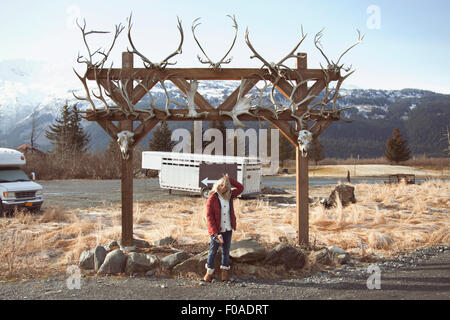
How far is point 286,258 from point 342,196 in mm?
9093

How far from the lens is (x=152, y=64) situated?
7.16 metres

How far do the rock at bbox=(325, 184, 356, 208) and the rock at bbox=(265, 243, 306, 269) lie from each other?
8.21 m

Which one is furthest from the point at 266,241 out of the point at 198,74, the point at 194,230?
the point at 198,74

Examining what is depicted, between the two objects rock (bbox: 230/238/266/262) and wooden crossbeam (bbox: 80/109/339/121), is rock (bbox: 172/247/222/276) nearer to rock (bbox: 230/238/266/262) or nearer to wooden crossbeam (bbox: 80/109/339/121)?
rock (bbox: 230/238/266/262)

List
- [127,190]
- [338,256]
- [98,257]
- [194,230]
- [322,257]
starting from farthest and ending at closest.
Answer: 1. [194,230]
2. [127,190]
3. [338,256]
4. [322,257]
5. [98,257]

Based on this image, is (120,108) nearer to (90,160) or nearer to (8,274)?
(8,274)

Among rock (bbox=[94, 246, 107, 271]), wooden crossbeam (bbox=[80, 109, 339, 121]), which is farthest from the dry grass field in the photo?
wooden crossbeam (bbox=[80, 109, 339, 121])

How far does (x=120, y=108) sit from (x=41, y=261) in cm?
336

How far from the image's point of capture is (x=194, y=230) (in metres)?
9.49

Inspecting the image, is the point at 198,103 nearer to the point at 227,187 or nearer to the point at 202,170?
the point at 227,187

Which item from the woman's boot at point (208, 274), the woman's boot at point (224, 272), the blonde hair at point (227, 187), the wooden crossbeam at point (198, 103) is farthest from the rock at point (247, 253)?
the wooden crossbeam at point (198, 103)

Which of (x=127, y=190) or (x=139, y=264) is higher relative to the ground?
(x=127, y=190)
